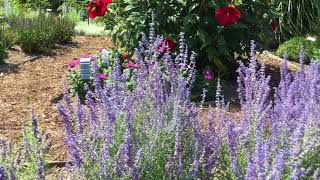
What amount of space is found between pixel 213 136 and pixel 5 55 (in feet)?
17.0

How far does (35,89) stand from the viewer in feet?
18.7

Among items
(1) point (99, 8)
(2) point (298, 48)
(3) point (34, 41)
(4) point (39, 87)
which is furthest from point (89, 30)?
(1) point (99, 8)

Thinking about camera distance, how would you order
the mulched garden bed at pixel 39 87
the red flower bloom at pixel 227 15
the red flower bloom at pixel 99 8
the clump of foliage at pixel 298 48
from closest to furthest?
the mulched garden bed at pixel 39 87 < the red flower bloom at pixel 227 15 < the red flower bloom at pixel 99 8 < the clump of foliage at pixel 298 48

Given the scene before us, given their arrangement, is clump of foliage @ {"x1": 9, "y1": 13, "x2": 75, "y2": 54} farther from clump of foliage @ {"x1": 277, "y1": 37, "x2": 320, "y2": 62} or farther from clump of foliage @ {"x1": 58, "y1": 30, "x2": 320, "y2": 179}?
clump of foliage @ {"x1": 58, "y1": 30, "x2": 320, "y2": 179}

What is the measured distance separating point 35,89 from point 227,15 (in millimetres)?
2302

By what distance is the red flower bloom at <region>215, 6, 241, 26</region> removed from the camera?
502 cm

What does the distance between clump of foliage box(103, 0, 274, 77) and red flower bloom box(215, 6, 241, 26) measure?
0.01 m

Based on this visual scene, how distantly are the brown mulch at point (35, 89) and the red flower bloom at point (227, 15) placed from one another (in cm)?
172

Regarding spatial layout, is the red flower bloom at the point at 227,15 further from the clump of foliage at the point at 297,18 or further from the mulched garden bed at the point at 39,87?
the clump of foliage at the point at 297,18

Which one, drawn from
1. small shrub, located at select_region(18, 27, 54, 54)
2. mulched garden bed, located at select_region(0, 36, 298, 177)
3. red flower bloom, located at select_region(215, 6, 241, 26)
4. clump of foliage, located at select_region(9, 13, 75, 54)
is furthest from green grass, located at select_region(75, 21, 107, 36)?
red flower bloom, located at select_region(215, 6, 241, 26)

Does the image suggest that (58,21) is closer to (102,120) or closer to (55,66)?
(55,66)

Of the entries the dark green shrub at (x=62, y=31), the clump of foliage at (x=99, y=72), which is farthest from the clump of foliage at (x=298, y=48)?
the dark green shrub at (x=62, y=31)

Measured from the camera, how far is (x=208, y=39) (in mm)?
5344

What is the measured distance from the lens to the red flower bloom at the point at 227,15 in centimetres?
502
